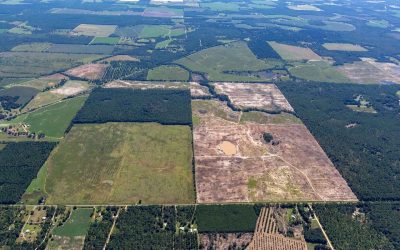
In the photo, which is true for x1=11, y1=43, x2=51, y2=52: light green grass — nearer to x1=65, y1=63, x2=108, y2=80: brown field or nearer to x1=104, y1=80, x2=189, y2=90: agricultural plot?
x1=65, y1=63, x2=108, y2=80: brown field

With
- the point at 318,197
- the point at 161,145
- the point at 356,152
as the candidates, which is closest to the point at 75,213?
the point at 161,145

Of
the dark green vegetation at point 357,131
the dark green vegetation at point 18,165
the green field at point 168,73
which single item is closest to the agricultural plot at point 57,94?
the dark green vegetation at point 18,165

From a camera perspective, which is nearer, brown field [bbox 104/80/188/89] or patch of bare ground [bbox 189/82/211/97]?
patch of bare ground [bbox 189/82/211/97]

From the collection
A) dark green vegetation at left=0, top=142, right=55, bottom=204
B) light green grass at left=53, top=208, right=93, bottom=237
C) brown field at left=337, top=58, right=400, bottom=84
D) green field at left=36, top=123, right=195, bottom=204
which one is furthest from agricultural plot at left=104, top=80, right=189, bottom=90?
brown field at left=337, top=58, right=400, bottom=84

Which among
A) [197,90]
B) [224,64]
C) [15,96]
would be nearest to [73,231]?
[15,96]

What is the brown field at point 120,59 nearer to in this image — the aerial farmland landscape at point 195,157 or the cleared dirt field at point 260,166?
the aerial farmland landscape at point 195,157

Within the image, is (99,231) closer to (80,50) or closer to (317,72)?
(317,72)
